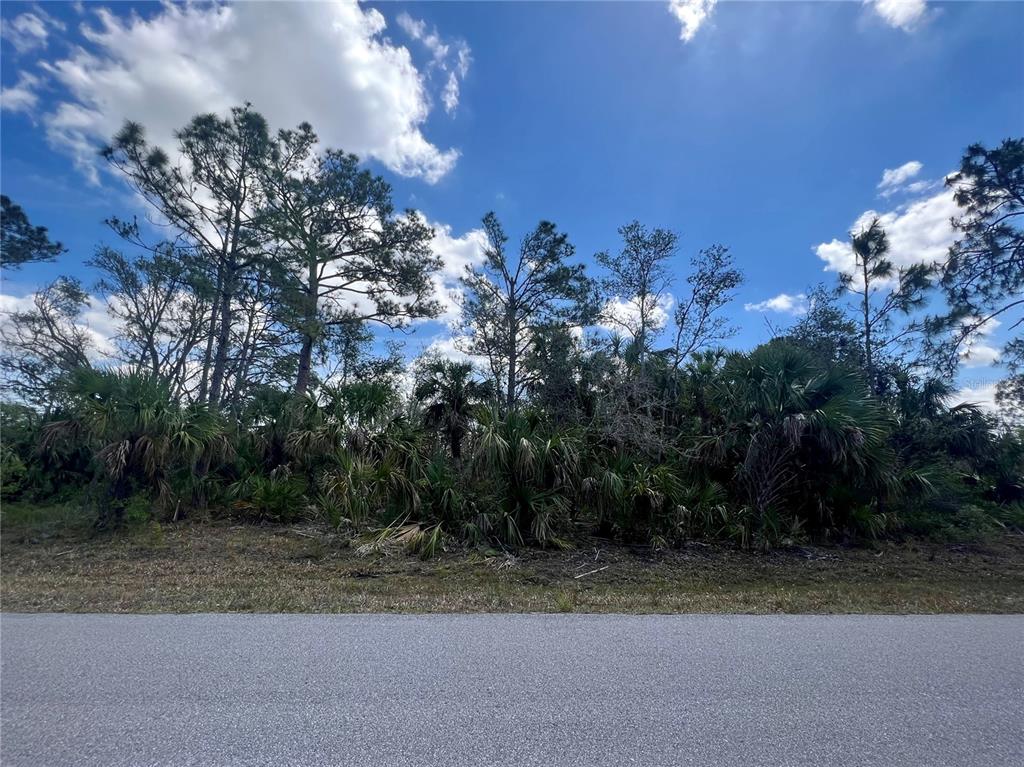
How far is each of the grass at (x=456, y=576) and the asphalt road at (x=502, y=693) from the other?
90cm

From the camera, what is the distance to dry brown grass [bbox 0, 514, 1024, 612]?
6.39 meters

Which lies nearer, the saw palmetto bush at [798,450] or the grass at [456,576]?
the grass at [456,576]

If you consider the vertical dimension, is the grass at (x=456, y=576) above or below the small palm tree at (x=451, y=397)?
below

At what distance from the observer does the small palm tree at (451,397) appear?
1252 cm

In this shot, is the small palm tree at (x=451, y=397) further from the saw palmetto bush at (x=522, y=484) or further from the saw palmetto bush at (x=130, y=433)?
the saw palmetto bush at (x=130, y=433)

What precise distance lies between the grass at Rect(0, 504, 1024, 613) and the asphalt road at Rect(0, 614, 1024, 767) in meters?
0.90

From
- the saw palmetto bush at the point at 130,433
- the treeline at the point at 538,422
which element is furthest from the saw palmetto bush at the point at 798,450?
the saw palmetto bush at the point at 130,433

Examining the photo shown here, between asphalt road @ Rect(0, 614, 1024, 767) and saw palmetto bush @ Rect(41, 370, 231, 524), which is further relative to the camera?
saw palmetto bush @ Rect(41, 370, 231, 524)

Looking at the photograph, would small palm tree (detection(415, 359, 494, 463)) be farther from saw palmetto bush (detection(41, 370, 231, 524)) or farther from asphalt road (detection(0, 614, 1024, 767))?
asphalt road (detection(0, 614, 1024, 767))

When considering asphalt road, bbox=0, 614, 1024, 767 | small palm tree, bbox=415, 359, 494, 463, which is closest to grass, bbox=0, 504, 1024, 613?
asphalt road, bbox=0, 614, 1024, 767

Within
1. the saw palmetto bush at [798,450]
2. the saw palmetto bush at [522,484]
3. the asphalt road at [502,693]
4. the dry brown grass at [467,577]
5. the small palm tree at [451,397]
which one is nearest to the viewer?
the asphalt road at [502,693]

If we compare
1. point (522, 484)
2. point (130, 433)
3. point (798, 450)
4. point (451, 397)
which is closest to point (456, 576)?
point (522, 484)

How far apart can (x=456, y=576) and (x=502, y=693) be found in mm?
4274

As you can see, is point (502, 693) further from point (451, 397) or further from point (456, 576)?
point (451, 397)
